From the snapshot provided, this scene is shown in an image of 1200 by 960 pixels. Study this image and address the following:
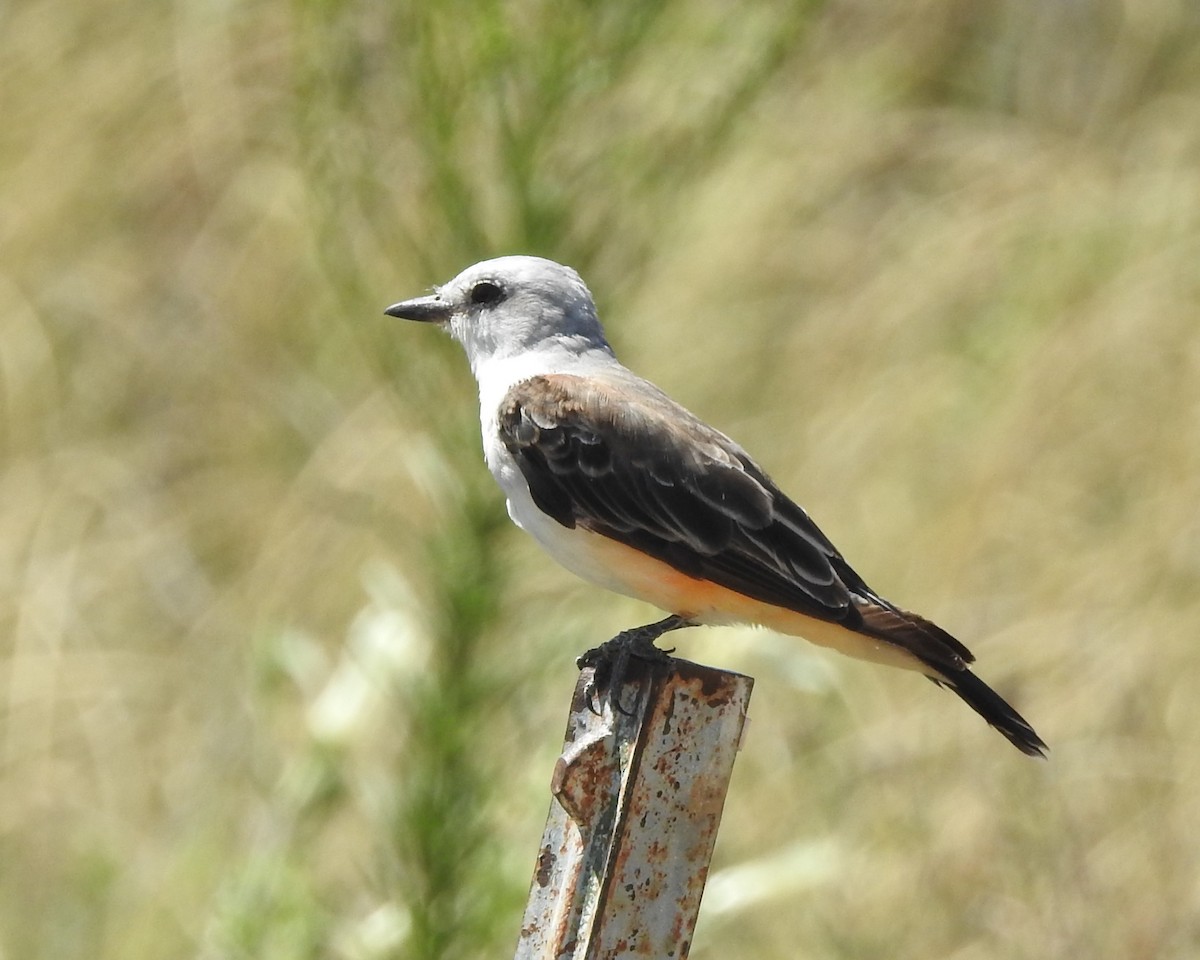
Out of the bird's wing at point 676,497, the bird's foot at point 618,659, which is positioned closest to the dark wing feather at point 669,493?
the bird's wing at point 676,497

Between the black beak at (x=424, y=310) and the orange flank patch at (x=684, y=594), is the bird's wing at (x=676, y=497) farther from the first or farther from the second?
the black beak at (x=424, y=310)

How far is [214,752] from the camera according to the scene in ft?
20.9

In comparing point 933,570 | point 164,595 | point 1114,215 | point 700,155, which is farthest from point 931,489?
point 164,595

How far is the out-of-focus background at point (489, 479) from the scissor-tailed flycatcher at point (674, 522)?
2.28 feet

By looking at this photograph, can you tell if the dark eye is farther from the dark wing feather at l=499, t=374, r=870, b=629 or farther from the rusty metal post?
the rusty metal post

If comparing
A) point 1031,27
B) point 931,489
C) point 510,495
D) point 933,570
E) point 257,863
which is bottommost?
point 257,863

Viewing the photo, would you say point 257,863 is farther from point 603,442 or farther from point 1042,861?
point 1042,861

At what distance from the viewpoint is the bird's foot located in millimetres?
2498

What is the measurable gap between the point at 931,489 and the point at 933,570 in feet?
1.68

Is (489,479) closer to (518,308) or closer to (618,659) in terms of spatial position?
(518,308)

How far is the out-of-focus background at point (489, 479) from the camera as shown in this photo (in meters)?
4.25

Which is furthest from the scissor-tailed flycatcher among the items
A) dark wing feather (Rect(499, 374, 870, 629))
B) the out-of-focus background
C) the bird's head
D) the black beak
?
the out-of-focus background

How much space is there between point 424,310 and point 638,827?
2.00m

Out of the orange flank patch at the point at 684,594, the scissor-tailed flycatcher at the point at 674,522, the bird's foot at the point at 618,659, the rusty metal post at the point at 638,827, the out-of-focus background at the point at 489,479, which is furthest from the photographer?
the out-of-focus background at the point at 489,479
